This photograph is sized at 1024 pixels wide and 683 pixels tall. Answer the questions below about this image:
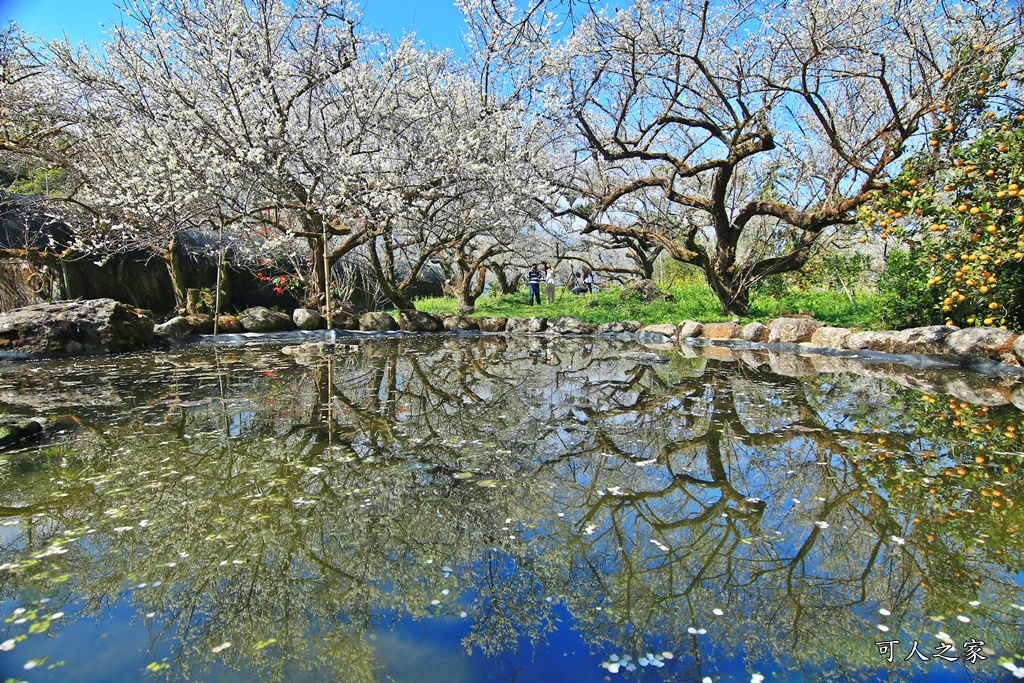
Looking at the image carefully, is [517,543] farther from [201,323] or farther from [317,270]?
[317,270]

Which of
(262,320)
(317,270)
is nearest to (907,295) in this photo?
(317,270)

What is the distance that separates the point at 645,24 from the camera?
11492mm

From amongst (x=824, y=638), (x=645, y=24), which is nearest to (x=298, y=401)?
(x=824, y=638)

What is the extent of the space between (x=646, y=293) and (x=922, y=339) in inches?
365

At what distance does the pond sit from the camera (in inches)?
91.6

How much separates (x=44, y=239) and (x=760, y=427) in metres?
17.5

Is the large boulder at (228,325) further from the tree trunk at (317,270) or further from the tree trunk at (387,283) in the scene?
the tree trunk at (387,283)

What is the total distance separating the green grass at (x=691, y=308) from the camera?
12662 mm

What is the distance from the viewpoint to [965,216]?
7.68 metres

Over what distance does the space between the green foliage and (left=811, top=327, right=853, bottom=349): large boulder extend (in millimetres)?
665

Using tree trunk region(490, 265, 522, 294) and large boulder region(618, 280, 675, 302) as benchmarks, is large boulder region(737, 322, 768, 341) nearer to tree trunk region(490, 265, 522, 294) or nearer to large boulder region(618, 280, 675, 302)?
large boulder region(618, 280, 675, 302)

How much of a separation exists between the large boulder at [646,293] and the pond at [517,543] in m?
11.2

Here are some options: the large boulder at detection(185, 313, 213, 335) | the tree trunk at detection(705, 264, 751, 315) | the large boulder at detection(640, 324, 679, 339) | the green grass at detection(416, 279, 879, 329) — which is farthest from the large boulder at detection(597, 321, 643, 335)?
the large boulder at detection(185, 313, 213, 335)

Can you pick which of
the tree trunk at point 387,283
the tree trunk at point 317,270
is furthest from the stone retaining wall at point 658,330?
the tree trunk at point 317,270
